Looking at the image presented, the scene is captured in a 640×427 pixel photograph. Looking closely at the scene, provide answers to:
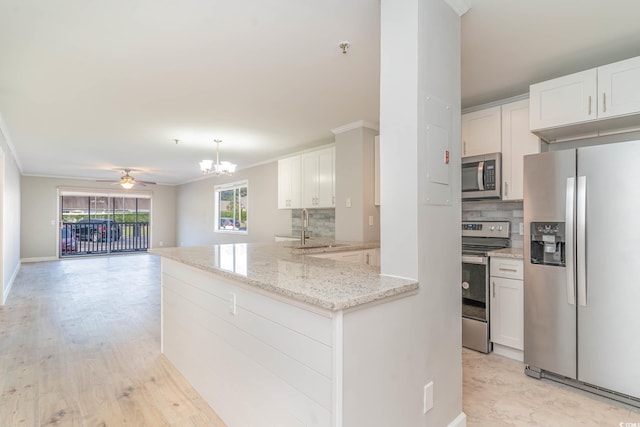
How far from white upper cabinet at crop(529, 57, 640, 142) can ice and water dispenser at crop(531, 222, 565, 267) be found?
0.81 meters

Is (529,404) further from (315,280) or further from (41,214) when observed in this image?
(41,214)

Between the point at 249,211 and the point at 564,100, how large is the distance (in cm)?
592

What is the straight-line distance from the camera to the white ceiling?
6.06 feet

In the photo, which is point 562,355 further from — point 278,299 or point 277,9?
point 277,9

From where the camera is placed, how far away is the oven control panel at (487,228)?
10.6ft

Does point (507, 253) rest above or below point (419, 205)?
below

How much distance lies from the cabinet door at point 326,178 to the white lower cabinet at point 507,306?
223 centimetres

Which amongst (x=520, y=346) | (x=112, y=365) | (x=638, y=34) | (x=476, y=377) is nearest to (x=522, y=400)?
(x=476, y=377)

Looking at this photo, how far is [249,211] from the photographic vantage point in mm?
7195

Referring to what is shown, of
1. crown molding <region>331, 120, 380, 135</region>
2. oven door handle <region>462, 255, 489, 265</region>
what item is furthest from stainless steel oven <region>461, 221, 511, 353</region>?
crown molding <region>331, 120, 380, 135</region>

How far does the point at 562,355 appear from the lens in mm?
2312

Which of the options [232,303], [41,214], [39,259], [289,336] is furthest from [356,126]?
[39,259]

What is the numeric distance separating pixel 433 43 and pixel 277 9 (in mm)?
898

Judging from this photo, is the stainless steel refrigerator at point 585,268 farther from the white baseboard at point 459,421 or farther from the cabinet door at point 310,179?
the cabinet door at point 310,179
